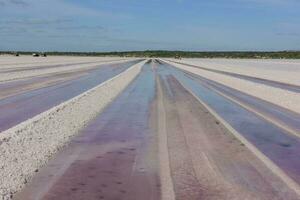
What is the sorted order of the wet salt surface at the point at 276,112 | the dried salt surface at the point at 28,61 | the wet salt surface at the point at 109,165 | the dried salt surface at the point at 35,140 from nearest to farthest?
the wet salt surface at the point at 109,165 < the dried salt surface at the point at 35,140 < the wet salt surface at the point at 276,112 < the dried salt surface at the point at 28,61

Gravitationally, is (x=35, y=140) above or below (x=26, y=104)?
above

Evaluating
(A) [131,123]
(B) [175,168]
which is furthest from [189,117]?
(B) [175,168]

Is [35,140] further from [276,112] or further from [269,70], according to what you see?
[269,70]

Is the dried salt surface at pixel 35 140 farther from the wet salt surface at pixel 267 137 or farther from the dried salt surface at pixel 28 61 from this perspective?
the dried salt surface at pixel 28 61

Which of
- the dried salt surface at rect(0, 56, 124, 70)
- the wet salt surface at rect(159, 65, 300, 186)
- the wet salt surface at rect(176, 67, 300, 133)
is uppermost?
the wet salt surface at rect(159, 65, 300, 186)

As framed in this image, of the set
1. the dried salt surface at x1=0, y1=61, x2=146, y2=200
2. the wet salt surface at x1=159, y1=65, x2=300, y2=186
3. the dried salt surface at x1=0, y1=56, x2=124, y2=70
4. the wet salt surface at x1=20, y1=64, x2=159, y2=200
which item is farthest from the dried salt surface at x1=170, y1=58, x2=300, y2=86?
the wet salt surface at x1=20, y1=64, x2=159, y2=200

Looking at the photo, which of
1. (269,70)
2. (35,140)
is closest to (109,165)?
(35,140)

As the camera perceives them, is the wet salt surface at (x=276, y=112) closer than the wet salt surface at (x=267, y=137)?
No

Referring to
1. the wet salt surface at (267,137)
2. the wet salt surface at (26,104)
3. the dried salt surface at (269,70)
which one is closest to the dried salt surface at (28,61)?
the dried salt surface at (269,70)

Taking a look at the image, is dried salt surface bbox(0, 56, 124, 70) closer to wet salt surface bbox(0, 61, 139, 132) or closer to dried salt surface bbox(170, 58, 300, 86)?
dried salt surface bbox(170, 58, 300, 86)
